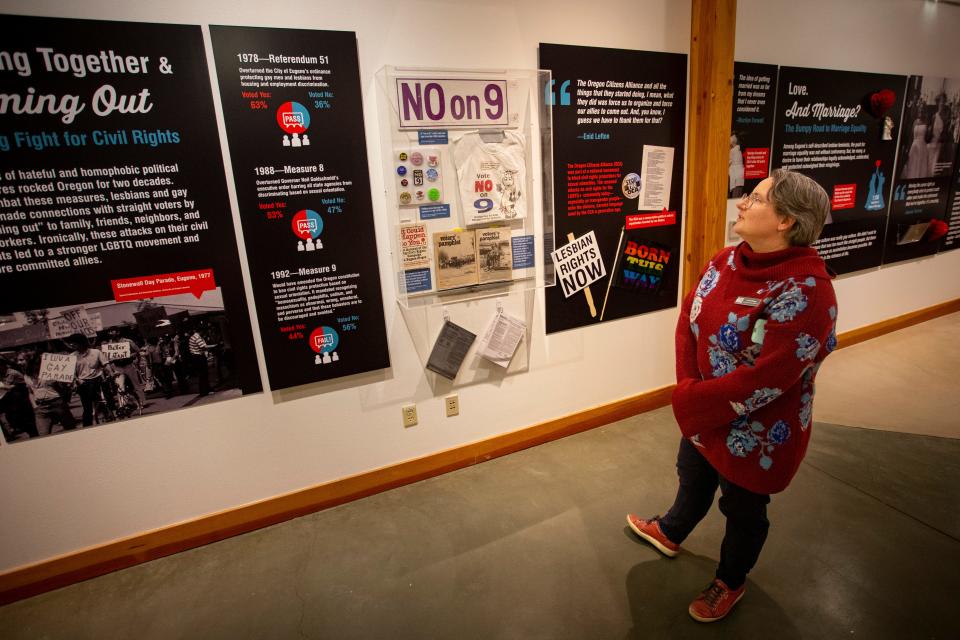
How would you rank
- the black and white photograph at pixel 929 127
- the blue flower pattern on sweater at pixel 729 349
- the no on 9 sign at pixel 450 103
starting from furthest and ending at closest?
the black and white photograph at pixel 929 127 → the no on 9 sign at pixel 450 103 → the blue flower pattern on sweater at pixel 729 349

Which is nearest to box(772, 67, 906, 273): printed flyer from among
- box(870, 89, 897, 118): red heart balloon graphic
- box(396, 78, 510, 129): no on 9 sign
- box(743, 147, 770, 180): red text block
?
box(870, 89, 897, 118): red heart balloon graphic

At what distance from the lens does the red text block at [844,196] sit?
11.8 ft

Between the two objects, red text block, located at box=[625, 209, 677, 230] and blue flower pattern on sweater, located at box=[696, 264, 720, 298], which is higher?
red text block, located at box=[625, 209, 677, 230]

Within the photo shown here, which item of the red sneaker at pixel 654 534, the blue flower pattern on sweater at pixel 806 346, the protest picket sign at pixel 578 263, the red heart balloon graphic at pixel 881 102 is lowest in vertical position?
the red sneaker at pixel 654 534

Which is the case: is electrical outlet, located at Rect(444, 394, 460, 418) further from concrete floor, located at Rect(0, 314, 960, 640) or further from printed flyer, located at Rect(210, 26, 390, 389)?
printed flyer, located at Rect(210, 26, 390, 389)

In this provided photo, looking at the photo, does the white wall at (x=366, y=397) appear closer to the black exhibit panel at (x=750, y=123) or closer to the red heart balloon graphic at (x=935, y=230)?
the black exhibit panel at (x=750, y=123)

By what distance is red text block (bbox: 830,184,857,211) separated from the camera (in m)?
A: 3.60

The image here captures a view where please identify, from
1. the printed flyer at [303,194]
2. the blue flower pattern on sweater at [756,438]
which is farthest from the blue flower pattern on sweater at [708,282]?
the printed flyer at [303,194]

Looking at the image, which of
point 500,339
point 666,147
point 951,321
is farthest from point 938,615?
point 951,321

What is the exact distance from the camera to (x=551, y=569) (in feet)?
6.56

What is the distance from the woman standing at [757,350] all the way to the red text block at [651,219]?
48.3 inches

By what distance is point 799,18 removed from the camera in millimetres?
3070

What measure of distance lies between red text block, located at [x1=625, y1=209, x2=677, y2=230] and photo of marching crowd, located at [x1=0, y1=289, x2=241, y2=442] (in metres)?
2.13

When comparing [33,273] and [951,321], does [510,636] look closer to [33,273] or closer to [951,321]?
[33,273]
